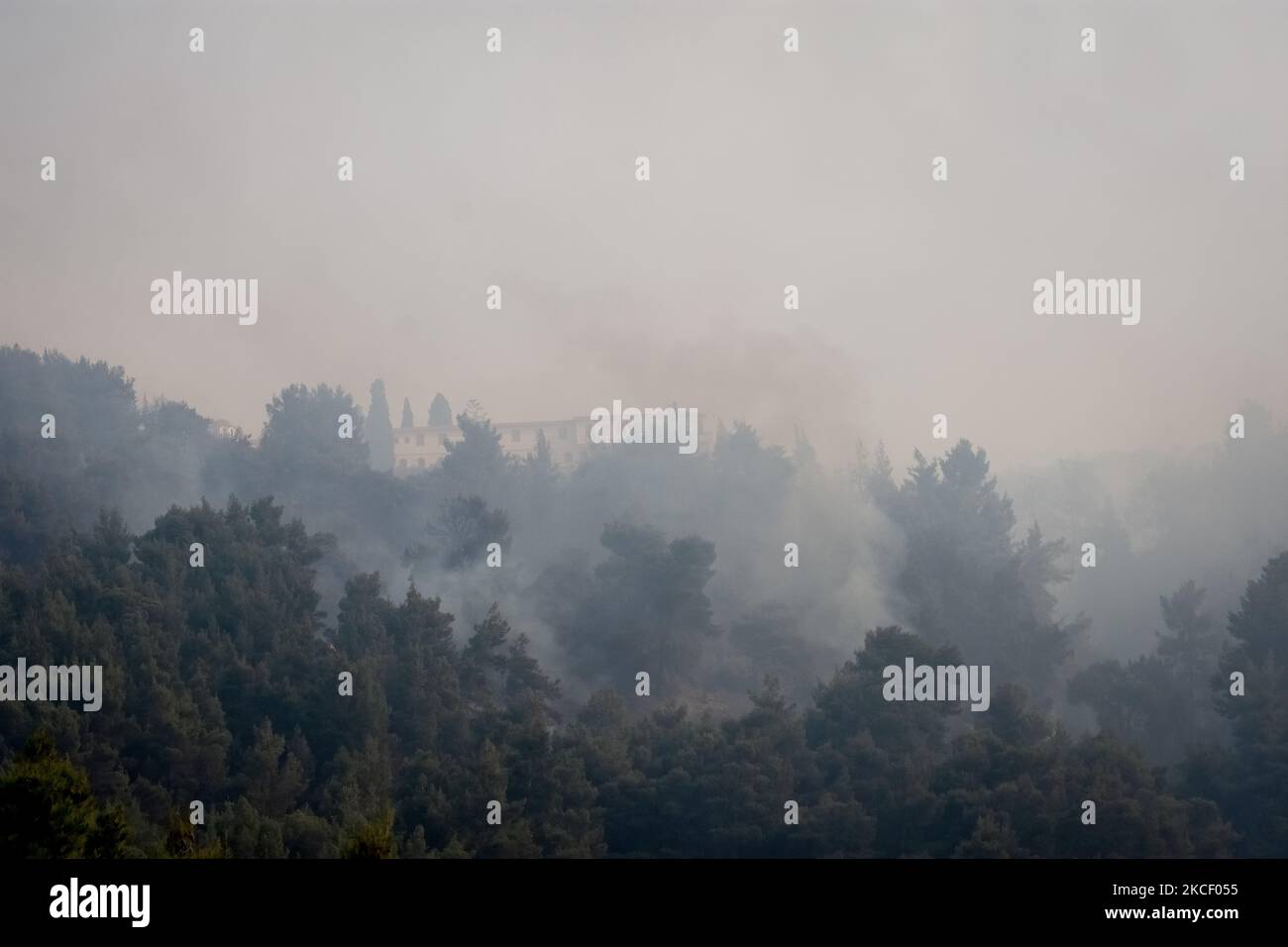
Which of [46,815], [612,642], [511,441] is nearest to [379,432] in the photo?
[511,441]

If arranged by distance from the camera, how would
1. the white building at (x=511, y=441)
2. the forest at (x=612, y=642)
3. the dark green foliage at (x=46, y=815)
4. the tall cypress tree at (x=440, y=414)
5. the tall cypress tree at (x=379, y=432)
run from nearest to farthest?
1. the dark green foliage at (x=46, y=815)
2. the forest at (x=612, y=642)
3. the white building at (x=511, y=441)
4. the tall cypress tree at (x=379, y=432)
5. the tall cypress tree at (x=440, y=414)

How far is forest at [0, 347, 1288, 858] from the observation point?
27.8 m

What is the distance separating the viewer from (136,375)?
45.2 m

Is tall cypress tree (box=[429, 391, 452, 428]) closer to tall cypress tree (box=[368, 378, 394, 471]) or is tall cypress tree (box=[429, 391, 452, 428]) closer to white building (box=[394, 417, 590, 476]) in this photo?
white building (box=[394, 417, 590, 476])

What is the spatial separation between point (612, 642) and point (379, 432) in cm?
1534

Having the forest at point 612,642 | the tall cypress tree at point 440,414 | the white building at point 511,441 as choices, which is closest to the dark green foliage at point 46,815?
the forest at point 612,642

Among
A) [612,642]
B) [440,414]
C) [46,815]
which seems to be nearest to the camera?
[46,815]

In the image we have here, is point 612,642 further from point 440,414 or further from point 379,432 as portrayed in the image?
point 379,432

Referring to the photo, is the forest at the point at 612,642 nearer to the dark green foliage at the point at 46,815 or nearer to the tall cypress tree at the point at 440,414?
the dark green foliage at the point at 46,815

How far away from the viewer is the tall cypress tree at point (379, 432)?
4759cm

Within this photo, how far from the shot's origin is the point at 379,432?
1983 inches

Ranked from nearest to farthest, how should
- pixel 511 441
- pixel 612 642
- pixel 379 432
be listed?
pixel 612 642 → pixel 511 441 → pixel 379 432

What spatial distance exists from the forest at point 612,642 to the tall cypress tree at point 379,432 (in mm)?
135
